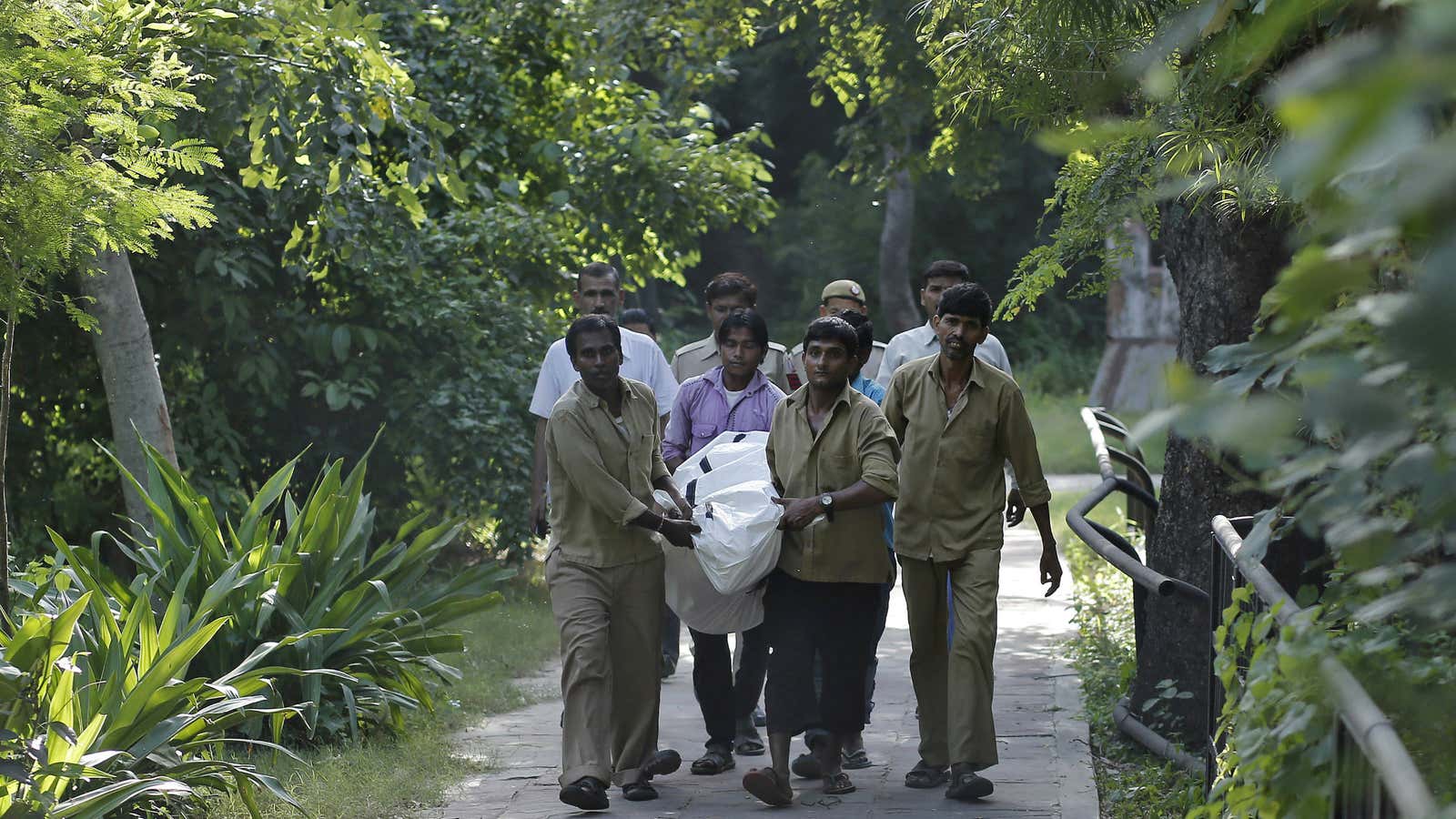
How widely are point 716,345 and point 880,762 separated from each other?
217 cm

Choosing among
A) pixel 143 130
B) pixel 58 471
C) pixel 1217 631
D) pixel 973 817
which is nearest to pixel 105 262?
pixel 143 130

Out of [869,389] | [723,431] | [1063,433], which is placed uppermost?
[869,389]

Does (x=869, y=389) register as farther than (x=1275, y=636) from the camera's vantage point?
Yes

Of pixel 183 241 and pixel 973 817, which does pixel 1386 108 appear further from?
pixel 183 241

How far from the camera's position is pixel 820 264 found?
3759 cm

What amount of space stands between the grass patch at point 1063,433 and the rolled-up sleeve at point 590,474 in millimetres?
10606

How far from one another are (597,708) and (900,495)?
139cm

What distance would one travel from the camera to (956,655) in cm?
605

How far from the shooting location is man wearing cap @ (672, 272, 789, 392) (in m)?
7.56

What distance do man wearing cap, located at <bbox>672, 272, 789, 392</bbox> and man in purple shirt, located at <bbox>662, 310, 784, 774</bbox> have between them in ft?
0.80

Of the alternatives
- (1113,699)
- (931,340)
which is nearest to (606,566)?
(931,340)

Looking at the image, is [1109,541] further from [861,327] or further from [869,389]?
[861,327]

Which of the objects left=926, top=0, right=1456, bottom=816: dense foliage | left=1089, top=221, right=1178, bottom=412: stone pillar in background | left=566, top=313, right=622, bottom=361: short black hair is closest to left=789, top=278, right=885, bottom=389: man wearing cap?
left=566, top=313, right=622, bottom=361: short black hair

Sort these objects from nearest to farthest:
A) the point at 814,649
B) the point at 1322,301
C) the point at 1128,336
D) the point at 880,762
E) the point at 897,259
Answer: the point at 1322,301
the point at 814,649
the point at 880,762
the point at 897,259
the point at 1128,336
